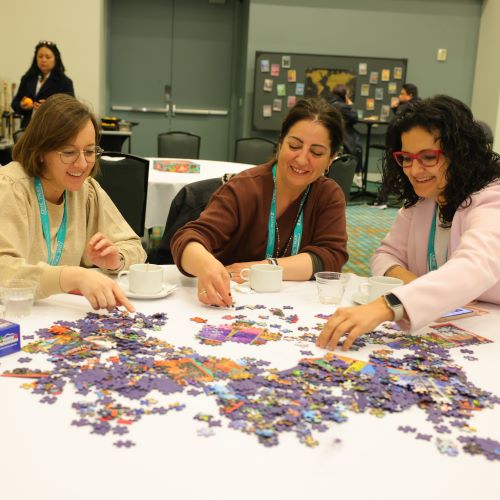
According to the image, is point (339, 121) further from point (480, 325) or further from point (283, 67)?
point (283, 67)

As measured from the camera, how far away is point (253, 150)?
22.5ft

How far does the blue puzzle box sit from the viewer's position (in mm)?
1482

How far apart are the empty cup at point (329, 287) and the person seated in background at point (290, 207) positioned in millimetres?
314

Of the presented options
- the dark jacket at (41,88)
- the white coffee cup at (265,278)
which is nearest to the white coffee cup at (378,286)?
the white coffee cup at (265,278)

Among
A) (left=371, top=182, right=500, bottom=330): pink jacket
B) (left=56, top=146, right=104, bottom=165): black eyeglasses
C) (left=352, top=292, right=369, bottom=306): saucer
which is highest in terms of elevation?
(left=56, top=146, right=104, bottom=165): black eyeglasses

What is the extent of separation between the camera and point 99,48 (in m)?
9.17

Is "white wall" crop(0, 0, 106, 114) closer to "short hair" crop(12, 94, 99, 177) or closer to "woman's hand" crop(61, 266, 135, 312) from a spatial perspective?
"short hair" crop(12, 94, 99, 177)

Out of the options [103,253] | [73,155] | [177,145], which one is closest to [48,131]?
[73,155]

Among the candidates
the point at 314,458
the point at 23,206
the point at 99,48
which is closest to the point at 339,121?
the point at 23,206

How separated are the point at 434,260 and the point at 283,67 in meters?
8.27

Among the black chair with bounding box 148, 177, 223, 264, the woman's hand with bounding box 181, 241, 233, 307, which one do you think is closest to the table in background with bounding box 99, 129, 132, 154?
the black chair with bounding box 148, 177, 223, 264

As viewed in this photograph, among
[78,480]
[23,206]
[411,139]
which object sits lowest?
[78,480]

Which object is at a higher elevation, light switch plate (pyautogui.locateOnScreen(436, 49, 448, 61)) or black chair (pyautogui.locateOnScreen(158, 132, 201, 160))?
light switch plate (pyautogui.locateOnScreen(436, 49, 448, 61))

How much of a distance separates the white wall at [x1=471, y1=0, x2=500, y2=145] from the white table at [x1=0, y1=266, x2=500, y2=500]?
30.4ft
